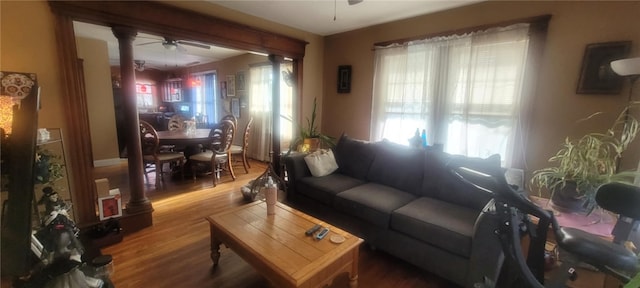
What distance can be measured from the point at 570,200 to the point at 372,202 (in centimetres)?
136

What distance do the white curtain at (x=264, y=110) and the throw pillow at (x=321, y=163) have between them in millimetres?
1957

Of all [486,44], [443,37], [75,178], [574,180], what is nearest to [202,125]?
[75,178]

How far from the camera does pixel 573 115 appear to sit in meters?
2.26

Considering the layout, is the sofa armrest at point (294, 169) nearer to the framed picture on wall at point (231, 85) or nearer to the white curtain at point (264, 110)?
the white curtain at point (264, 110)

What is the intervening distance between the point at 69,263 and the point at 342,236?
1.54 meters

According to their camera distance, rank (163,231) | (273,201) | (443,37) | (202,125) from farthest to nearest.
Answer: (202,125) < (443,37) < (163,231) < (273,201)

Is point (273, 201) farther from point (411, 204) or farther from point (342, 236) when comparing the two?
point (411, 204)

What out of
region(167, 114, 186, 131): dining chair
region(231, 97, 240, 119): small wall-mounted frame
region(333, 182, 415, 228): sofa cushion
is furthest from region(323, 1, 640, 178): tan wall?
region(167, 114, 186, 131): dining chair

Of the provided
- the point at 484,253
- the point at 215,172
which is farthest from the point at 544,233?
the point at 215,172

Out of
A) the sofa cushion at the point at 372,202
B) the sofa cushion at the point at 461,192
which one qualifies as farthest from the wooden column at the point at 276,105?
the sofa cushion at the point at 461,192

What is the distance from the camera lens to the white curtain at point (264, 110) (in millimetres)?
4957

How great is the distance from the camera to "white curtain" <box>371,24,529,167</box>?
2.52 m

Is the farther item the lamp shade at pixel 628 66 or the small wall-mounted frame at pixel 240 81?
the small wall-mounted frame at pixel 240 81

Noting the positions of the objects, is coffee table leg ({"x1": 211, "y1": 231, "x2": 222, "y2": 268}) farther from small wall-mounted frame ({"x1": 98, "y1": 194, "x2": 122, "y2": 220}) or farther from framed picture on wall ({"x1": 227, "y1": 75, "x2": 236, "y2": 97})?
framed picture on wall ({"x1": 227, "y1": 75, "x2": 236, "y2": 97})
